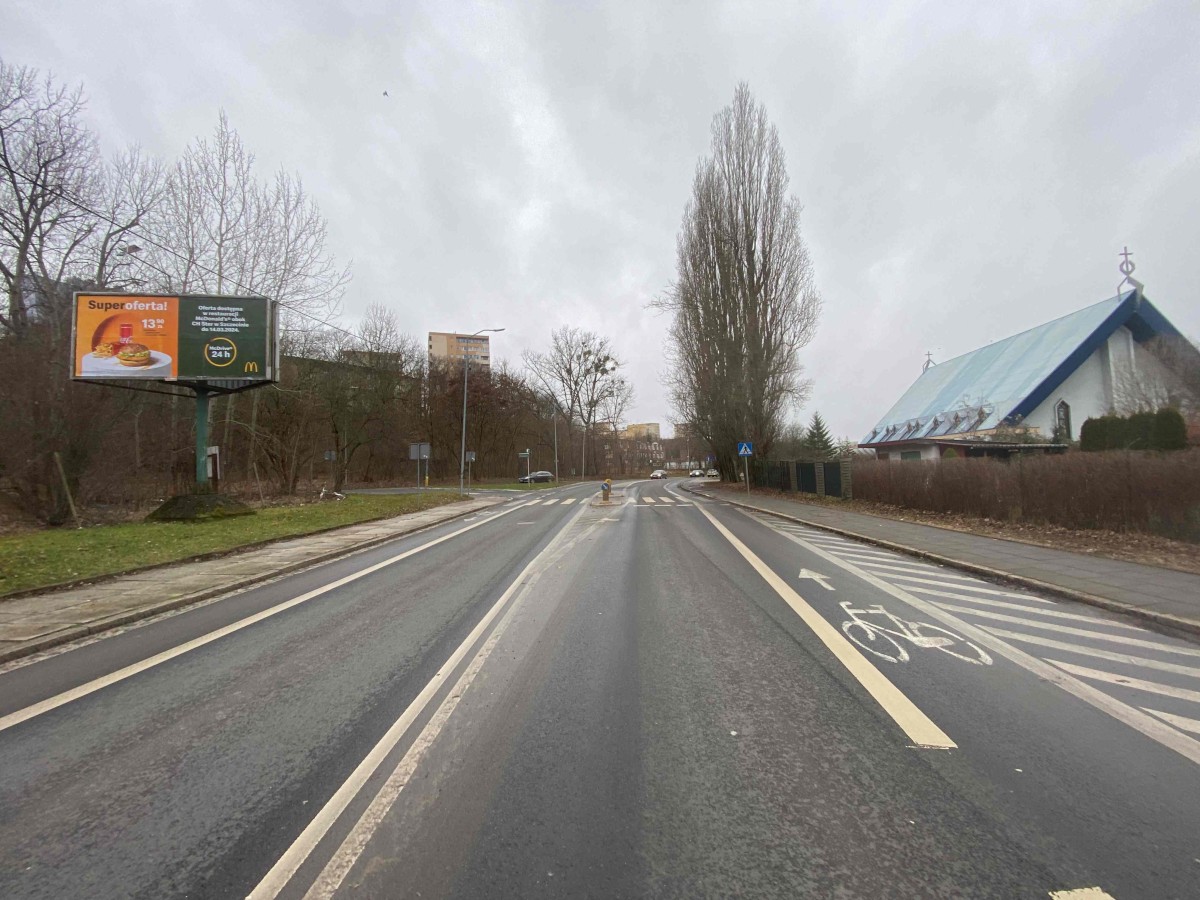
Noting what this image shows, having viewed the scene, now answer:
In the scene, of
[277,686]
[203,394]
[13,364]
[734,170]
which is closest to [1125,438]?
[734,170]

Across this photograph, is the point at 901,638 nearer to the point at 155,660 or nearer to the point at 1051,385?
the point at 155,660

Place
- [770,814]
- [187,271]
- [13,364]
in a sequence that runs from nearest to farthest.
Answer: [770,814]
[13,364]
[187,271]

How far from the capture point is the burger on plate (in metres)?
16.3

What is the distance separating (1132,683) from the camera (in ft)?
15.0

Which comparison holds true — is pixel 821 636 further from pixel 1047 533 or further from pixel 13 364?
pixel 13 364

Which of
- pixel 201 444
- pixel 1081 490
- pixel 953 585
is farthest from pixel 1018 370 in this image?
pixel 201 444

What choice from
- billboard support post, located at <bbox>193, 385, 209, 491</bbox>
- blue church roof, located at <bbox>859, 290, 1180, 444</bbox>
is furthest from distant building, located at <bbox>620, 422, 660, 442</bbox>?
billboard support post, located at <bbox>193, 385, 209, 491</bbox>

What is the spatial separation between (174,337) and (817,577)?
18692mm

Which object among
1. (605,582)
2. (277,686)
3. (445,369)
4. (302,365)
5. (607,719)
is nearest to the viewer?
(607,719)

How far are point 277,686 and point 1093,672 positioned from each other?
22.3 feet

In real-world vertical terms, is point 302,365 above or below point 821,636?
above

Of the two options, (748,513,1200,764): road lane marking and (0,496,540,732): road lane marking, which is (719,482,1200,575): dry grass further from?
(0,496,540,732): road lane marking

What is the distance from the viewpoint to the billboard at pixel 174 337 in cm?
1612

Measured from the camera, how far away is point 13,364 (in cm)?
1752
